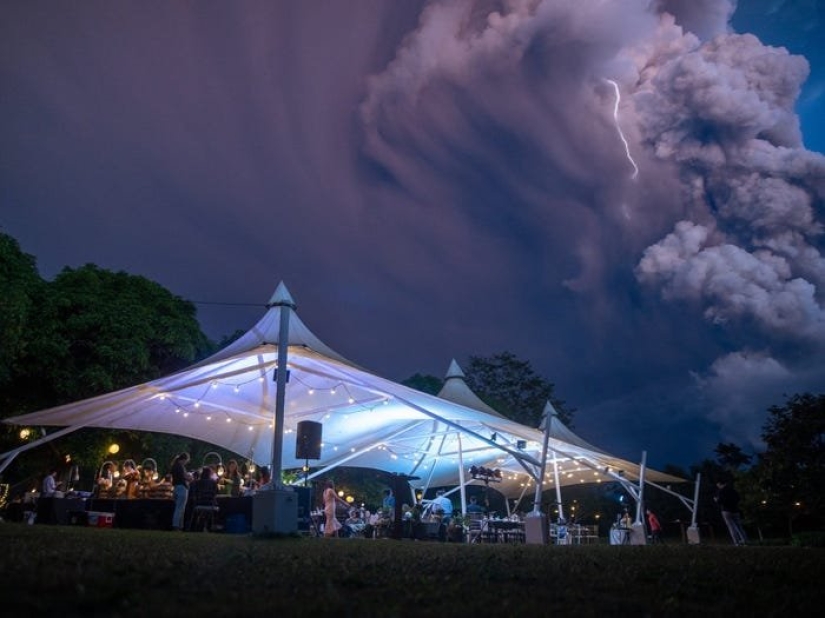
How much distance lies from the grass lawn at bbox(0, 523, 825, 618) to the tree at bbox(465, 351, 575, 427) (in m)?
31.4

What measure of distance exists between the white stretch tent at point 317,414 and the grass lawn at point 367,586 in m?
6.13

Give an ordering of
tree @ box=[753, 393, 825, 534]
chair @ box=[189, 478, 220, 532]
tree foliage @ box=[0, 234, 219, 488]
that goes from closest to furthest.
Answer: chair @ box=[189, 478, 220, 532] → tree foliage @ box=[0, 234, 219, 488] → tree @ box=[753, 393, 825, 534]

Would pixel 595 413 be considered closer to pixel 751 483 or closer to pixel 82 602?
pixel 751 483

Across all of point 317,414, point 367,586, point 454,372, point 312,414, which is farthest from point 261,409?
point 367,586

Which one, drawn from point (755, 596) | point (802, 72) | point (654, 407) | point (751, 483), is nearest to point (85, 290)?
point (755, 596)

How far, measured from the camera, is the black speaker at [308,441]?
11.8 meters

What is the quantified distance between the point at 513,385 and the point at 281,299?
28.6m

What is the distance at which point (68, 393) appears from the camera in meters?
15.8

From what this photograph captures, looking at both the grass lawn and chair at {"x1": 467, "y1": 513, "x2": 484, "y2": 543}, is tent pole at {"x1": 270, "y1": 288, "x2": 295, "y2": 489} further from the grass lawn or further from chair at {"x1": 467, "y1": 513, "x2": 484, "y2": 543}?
chair at {"x1": 467, "y1": 513, "x2": 484, "y2": 543}

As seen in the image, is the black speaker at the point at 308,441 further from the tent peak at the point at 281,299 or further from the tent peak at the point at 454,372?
A: the tent peak at the point at 454,372

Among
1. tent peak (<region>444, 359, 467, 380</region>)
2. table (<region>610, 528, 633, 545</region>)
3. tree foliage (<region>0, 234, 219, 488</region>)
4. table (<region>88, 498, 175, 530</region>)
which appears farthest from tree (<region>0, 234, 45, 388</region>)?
table (<region>610, 528, 633, 545</region>)

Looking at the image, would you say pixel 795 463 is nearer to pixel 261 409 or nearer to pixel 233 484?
pixel 261 409

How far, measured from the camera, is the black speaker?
11.8 m

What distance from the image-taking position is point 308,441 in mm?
11930
